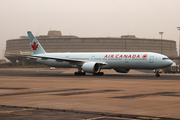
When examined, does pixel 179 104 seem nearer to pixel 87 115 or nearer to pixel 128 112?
pixel 128 112

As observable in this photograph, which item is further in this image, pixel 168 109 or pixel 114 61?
pixel 114 61

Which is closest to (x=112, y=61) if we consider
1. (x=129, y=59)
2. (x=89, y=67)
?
(x=129, y=59)

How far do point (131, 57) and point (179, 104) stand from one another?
3452 cm

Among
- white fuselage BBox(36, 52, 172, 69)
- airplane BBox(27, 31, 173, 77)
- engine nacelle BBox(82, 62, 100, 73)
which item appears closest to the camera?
white fuselage BBox(36, 52, 172, 69)

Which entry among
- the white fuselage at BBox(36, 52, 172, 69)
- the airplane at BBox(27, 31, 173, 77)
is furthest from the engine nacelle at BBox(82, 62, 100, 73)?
the white fuselage at BBox(36, 52, 172, 69)

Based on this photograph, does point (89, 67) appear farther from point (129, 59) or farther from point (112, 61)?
point (129, 59)

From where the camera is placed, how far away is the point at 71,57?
56.2 m

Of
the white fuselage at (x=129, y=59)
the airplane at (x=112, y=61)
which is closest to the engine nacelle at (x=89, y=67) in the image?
the airplane at (x=112, y=61)

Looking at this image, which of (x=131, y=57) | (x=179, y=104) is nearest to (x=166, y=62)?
(x=131, y=57)

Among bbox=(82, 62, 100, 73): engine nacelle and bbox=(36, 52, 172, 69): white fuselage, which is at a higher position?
bbox=(36, 52, 172, 69): white fuselage

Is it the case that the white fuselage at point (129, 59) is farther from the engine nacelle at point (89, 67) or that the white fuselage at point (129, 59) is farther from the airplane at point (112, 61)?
the engine nacelle at point (89, 67)

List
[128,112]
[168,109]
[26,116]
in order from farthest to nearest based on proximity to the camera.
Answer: [168,109], [128,112], [26,116]

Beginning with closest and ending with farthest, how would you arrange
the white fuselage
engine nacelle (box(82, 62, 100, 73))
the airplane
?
the white fuselage
the airplane
engine nacelle (box(82, 62, 100, 73))

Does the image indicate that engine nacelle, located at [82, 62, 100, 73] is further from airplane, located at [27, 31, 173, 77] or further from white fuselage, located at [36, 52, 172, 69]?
white fuselage, located at [36, 52, 172, 69]
